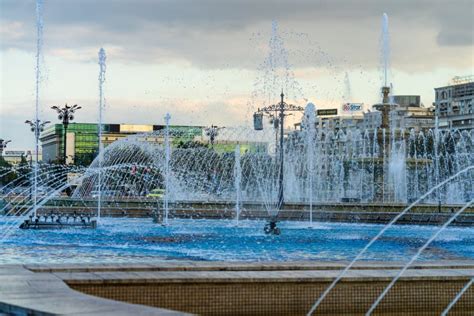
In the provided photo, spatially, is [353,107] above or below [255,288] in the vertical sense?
above

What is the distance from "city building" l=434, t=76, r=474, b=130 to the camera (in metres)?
113

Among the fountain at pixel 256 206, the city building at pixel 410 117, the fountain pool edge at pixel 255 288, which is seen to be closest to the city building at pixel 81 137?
the city building at pixel 410 117

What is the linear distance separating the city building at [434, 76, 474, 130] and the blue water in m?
78.3

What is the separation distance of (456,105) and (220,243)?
9692 centimetres

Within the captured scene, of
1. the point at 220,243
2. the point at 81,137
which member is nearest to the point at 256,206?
the point at 220,243

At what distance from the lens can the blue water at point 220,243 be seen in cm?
2016

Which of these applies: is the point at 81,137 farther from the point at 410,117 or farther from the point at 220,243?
the point at 220,243

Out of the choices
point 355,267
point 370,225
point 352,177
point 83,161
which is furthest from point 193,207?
point 83,161

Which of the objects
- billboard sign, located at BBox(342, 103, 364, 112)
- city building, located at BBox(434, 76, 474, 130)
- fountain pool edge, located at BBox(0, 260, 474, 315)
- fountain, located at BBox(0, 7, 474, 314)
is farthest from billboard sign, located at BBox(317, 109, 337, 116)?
fountain pool edge, located at BBox(0, 260, 474, 315)

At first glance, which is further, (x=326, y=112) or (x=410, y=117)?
(x=326, y=112)

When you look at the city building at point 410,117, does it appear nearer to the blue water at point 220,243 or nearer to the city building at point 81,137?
the city building at point 81,137

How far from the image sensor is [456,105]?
118m

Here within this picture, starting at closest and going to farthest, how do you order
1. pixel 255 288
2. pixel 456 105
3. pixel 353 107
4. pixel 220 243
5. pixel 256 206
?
pixel 255 288 < pixel 220 243 < pixel 256 206 < pixel 456 105 < pixel 353 107

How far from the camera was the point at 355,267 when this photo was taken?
460 inches
